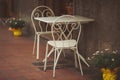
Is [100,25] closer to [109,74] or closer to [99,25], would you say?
[99,25]

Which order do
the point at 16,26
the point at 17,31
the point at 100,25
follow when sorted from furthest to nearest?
the point at 17,31, the point at 16,26, the point at 100,25

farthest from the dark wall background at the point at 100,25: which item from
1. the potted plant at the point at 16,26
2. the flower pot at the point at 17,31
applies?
the flower pot at the point at 17,31

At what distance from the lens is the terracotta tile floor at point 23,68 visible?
467 cm

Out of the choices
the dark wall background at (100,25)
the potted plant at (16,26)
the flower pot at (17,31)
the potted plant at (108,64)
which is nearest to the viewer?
the potted plant at (108,64)

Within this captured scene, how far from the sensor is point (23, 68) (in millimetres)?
5148

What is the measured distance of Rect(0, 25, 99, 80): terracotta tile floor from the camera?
4672 mm

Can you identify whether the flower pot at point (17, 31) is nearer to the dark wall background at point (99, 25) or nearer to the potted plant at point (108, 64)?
the dark wall background at point (99, 25)

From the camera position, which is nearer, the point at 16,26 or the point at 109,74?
the point at 109,74

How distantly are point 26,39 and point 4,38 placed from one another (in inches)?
21.6

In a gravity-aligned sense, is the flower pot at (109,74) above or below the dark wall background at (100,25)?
below

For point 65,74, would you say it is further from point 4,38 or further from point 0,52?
point 4,38

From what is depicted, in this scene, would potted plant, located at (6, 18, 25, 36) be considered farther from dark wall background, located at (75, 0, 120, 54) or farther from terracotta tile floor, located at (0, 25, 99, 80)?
dark wall background, located at (75, 0, 120, 54)

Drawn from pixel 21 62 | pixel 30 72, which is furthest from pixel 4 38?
pixel 30 72

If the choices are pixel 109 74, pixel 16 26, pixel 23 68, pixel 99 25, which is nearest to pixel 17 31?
pixel 16 26
